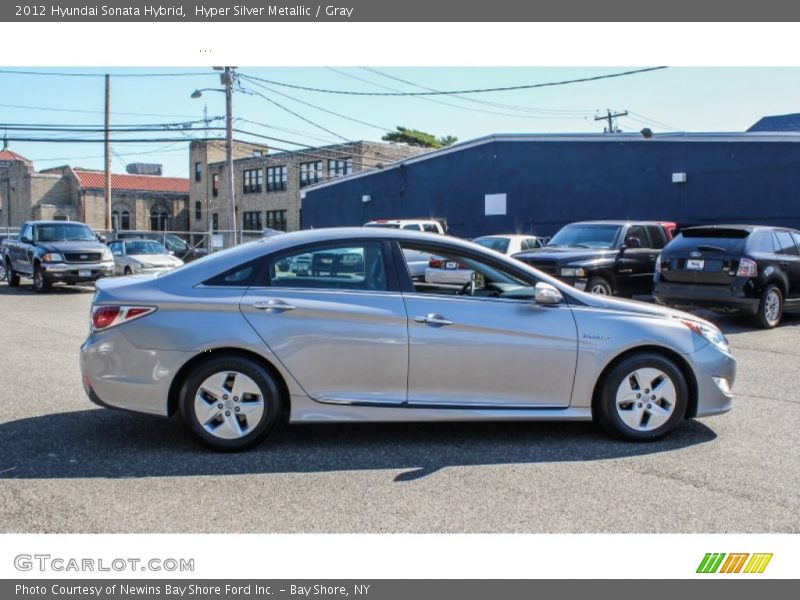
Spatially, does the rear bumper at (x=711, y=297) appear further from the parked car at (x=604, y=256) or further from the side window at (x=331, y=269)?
the side window at (x=331, y=269)

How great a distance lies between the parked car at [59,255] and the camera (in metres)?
18.9

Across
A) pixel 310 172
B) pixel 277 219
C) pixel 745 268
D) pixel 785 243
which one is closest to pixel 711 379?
pixel 745 268

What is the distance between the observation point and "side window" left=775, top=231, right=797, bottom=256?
40.2ft

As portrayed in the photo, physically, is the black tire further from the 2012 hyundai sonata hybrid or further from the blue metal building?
the blue metal building

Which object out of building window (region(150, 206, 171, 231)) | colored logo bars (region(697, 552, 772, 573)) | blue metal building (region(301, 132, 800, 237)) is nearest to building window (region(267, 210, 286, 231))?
building window (region(150, 206, 171, 231))

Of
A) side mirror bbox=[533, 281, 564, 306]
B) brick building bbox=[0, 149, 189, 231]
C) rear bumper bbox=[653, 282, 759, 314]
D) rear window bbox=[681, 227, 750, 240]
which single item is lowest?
rear bumper bbox=[653, 282, 759, 314]

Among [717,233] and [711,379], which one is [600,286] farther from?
[711,379]

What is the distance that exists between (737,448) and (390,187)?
101 ft

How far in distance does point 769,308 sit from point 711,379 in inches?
291

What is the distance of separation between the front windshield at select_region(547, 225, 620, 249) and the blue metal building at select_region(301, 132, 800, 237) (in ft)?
32.0

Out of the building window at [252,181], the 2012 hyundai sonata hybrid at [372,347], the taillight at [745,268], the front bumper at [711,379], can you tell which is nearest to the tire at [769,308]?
the taillight at [745,268]

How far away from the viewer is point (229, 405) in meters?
5.08

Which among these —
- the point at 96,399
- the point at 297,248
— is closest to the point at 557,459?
the point at 297,248

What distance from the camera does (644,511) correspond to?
13.7 feet
